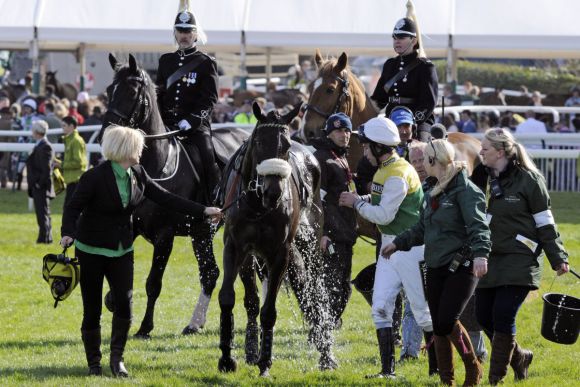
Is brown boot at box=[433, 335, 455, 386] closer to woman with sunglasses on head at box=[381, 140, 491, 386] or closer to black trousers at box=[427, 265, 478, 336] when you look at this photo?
woman with sunglasses on head at box=[381, 140, 491, 386]

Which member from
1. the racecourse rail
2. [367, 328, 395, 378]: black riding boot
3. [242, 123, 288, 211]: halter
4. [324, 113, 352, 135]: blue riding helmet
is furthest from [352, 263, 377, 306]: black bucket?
the racecourse rail

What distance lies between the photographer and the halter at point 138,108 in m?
10.6

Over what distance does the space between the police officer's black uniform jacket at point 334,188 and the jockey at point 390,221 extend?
4.65 feet

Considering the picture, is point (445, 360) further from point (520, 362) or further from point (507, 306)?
point (520, 362)

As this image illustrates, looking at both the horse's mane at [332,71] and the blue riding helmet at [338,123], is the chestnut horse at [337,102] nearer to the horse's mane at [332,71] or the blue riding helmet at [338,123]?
the horse's mane at [332,71]

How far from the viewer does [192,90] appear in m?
11.7

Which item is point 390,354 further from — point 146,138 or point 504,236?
point 146,138

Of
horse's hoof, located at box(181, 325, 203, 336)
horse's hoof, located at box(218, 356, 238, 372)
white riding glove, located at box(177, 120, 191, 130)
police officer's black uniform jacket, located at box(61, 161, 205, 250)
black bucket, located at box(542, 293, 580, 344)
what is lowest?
horse's hoof, located at box(181, 325, 203, 336)

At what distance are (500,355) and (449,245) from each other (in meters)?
0.88

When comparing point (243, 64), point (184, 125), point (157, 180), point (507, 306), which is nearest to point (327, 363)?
point (507, 306)

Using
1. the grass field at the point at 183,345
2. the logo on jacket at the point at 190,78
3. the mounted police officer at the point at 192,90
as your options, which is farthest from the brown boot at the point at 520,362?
the logo on jacket at the point at 190,78

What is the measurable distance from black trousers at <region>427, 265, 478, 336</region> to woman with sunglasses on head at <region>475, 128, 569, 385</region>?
298 millimetres

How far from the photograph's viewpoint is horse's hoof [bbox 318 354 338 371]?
9.29 metres

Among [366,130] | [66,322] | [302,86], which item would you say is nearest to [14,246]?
[66,322]
